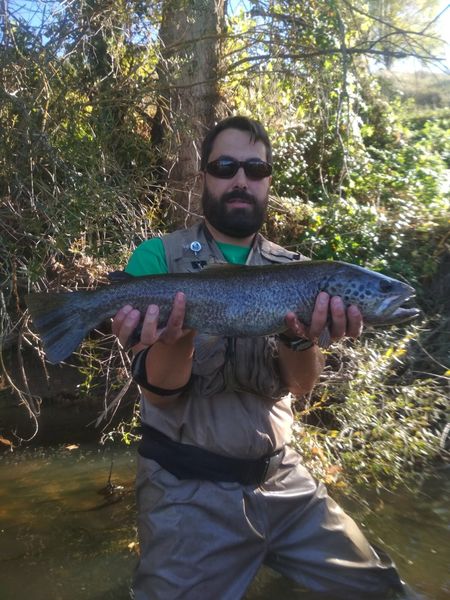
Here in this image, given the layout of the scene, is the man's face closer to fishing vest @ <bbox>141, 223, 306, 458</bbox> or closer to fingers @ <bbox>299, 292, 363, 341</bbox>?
fishing vest @ <bbox>141, 223, 306, 458</bbox>

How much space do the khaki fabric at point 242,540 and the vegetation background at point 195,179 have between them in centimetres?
141

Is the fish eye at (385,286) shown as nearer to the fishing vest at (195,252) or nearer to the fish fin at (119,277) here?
the fishing vest at (195,252)

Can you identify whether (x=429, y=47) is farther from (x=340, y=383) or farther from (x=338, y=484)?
(x=338, y=484)

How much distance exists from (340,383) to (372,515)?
3.89 feet

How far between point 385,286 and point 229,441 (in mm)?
1181

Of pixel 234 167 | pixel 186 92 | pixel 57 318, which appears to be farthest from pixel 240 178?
pixel 186 92

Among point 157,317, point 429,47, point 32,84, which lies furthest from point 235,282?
point 429,47

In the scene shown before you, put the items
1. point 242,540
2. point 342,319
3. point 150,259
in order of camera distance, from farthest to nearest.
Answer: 1. point 150,259
2. point 242,540
3. point 342,319

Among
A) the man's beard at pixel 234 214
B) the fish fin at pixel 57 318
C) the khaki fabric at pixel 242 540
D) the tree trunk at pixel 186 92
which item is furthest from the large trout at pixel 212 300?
the tree trunk at pixel 186 92

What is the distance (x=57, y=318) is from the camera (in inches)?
110

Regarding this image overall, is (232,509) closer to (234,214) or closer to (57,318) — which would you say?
(57,318)

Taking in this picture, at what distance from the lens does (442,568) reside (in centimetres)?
374

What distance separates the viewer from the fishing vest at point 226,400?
9.85 feet

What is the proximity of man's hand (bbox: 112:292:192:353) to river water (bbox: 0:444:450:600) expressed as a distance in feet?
6.17
